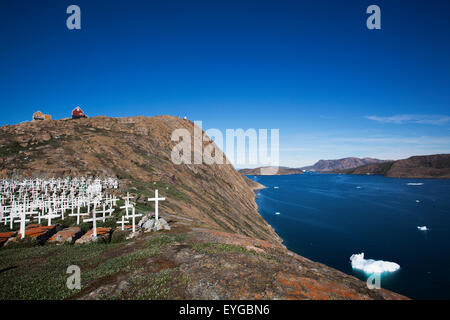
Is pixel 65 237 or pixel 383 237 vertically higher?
pixel 65 237

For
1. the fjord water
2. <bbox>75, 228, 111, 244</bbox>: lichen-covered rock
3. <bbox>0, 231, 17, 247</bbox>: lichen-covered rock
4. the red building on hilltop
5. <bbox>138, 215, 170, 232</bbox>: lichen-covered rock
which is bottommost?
the fjord water

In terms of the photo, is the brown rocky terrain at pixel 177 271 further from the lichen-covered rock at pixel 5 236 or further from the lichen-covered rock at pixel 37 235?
the lichen-covered rock at pixel 5 236

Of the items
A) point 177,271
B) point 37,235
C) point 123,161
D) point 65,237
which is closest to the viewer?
point 177,271

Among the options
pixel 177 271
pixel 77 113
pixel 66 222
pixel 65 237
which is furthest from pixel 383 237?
pixel 77 113

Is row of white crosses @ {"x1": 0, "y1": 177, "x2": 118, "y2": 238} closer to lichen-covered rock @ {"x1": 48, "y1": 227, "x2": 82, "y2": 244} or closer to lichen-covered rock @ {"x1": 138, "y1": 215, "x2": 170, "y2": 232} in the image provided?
lichen-covered rock @ {"x1": 48, "y1": 227, "x2": 82, "y2": 244}

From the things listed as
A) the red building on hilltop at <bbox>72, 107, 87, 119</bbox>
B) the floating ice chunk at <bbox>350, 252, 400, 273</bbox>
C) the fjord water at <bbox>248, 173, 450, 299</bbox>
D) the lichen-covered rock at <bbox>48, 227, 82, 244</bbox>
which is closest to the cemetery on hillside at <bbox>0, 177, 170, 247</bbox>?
the lichen-covered rock at <bbox>48, 227, 82, 244</bbox>

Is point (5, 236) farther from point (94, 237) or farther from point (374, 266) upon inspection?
point (374, 266)

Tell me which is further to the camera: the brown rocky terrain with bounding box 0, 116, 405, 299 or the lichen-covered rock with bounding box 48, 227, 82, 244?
the lichen-covered rock with bounding box 48, 227, 82, 244

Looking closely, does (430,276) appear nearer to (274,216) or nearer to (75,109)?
(274,216)

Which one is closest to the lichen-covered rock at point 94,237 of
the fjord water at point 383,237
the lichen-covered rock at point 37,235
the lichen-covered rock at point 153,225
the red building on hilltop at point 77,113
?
the lichen-covered rock at point 153,225

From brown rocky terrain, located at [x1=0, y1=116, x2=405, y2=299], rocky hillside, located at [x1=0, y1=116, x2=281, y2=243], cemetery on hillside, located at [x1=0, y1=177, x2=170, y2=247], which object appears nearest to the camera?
brown rocky terrain, located at [x1=0, y1=116, x2=405, y2=299]

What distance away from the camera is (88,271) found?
8320 millimetres

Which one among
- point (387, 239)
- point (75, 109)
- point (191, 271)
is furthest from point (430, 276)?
point (75, 109)

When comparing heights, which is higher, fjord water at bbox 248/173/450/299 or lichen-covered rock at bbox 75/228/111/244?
lichen-covered rock at bbox 75/228/111/244
